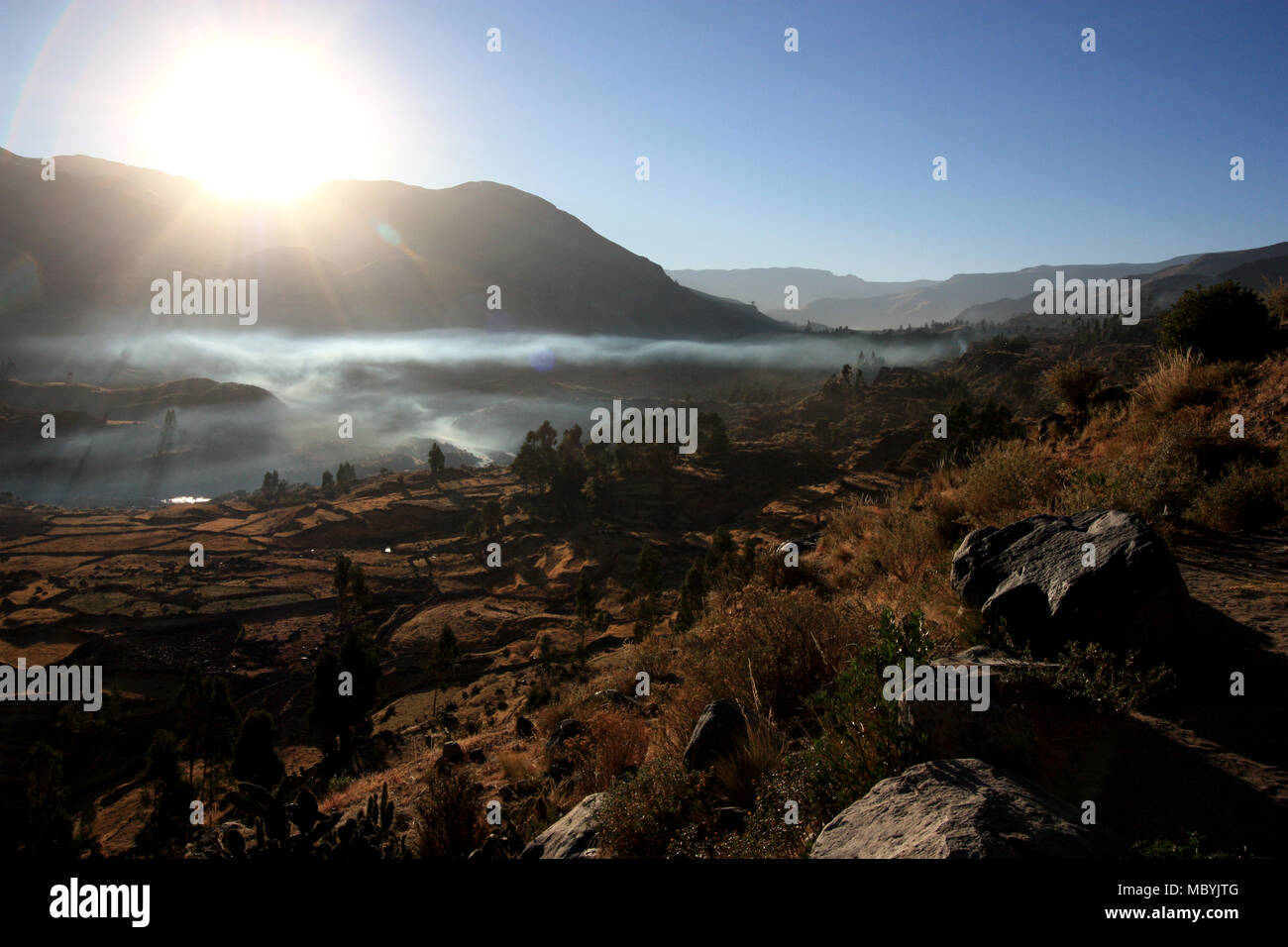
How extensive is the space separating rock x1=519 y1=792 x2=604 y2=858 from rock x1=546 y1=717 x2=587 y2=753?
3214mm

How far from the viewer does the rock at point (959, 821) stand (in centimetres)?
284

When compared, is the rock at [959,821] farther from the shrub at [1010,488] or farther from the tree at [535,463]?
the tree at [535,463]

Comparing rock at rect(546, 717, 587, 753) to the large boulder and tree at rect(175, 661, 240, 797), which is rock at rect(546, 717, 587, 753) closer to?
the large boulder

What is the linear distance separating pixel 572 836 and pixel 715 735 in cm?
135

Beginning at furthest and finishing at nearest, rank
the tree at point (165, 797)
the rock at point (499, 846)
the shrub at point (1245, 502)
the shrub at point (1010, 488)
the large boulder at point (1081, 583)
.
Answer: the tree at point (165, 797) < the shrub at point (1010, 488) < the shrub at point (1245, 502) < the rock at point (499, 846) < the large boulder at point (1081, 583)

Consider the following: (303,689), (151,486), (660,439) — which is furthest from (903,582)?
(151,486)

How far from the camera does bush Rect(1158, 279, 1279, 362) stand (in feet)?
38.5

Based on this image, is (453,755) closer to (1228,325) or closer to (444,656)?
(1228,325)

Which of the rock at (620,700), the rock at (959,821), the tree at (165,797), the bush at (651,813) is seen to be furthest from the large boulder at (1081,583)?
the tree at (165,797)

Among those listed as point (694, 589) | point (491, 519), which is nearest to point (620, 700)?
point (694, 589)

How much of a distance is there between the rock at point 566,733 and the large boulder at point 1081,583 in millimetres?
5281

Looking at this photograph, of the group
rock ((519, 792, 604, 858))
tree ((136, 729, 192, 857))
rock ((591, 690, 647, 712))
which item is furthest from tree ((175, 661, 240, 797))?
rock ((519, 792, 604, 858))

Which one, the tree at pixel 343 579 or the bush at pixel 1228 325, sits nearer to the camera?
the bush at pixel 1228 325

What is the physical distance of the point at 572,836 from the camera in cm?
477
